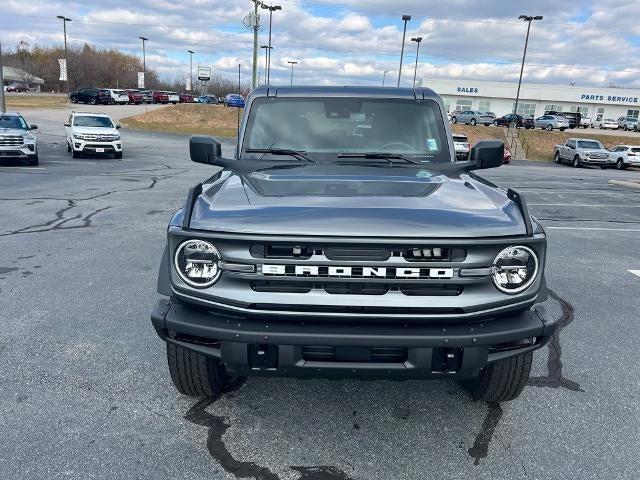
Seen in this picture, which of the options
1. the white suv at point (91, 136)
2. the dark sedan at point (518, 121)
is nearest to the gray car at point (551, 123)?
the dark sedan at point (518, 121)

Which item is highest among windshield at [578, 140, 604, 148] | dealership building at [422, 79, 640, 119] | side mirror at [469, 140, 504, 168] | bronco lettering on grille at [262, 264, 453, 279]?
dealership building at [422, 79, 640, 119]

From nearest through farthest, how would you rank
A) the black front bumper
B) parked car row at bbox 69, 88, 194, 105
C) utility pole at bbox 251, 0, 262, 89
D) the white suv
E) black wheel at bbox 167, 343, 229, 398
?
the black front bumper → black wheel at bbox 167, 343, 229, 398 → the white suv → utility pole at bbox 251, 0, 262, 89 → parked car row at bbox 69, 88, 194, 105

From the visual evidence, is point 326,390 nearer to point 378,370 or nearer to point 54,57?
point 378,370

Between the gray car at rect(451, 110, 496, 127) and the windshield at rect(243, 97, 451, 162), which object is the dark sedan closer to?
the gray car at rect(451, 110, 496, 127)

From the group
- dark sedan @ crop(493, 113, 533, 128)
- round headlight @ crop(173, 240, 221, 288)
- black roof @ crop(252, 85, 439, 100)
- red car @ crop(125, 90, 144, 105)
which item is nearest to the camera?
round headlight @ crop(173, 240, 221, 288)

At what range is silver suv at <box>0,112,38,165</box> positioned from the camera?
15.8 m

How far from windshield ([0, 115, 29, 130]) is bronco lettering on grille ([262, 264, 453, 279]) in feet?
57.7

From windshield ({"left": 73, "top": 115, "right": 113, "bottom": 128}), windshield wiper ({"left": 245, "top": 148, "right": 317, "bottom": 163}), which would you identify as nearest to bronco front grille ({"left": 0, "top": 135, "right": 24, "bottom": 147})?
windshield ({"left": 73, "top": 115, "right": 113, "bottom": 128})

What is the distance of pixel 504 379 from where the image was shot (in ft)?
10.2

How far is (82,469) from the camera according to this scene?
2660 millimetres

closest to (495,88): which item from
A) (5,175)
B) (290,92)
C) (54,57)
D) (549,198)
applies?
(549,198)

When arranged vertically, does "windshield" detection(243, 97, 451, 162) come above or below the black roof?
below

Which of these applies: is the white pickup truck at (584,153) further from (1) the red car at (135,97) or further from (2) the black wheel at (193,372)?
(1) the red car at (135,97)

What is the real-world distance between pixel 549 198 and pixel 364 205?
12812 mm
